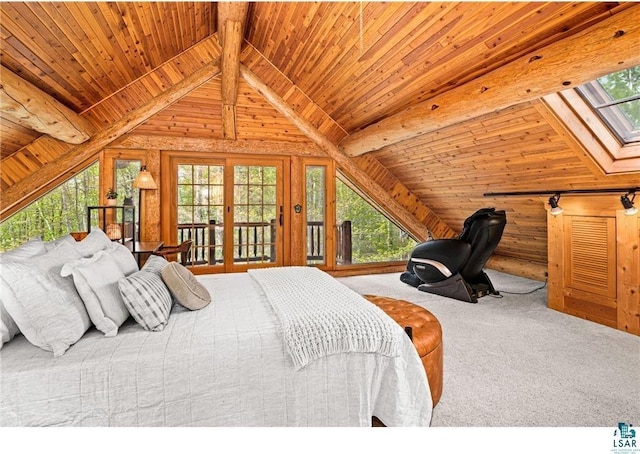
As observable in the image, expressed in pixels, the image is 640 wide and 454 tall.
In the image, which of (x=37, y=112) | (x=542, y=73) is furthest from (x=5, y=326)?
(x=542, y=73)

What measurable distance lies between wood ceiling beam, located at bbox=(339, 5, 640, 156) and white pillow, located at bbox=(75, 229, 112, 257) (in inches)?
123

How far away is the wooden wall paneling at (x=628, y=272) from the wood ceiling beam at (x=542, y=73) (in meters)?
1.43

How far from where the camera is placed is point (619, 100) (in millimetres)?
2736

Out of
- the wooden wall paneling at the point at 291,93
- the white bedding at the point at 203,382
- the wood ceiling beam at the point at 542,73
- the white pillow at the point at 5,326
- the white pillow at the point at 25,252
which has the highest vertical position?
the wooden wall paneling at the point at 291,93

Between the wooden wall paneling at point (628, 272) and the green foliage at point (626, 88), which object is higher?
the green foliage at point (626, 88)

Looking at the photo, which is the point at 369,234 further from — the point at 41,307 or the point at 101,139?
the point at 41,307

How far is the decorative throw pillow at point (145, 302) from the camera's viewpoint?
5.26 feet

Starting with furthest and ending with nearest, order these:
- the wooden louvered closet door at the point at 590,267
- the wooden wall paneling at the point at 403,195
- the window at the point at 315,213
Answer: the window at the point at 315,213 → the wooden wall paneling at the point at 403,195 → the wooden louvered closet door at the point at 590,267

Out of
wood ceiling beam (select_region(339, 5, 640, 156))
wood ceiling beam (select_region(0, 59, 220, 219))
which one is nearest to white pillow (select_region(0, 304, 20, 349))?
wood ceiling beam (select_region(0, 59, 220, 219))

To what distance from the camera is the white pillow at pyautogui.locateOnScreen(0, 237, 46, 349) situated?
142 cm

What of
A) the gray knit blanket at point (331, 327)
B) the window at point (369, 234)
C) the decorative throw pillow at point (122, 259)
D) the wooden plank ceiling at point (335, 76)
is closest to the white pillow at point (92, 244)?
the decorative throw pillow at point (122, 259)

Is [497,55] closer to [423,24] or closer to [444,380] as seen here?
[423,24]

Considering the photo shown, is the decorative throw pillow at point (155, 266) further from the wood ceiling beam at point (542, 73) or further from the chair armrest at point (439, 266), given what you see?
the chair armrest at point (439, 266)
